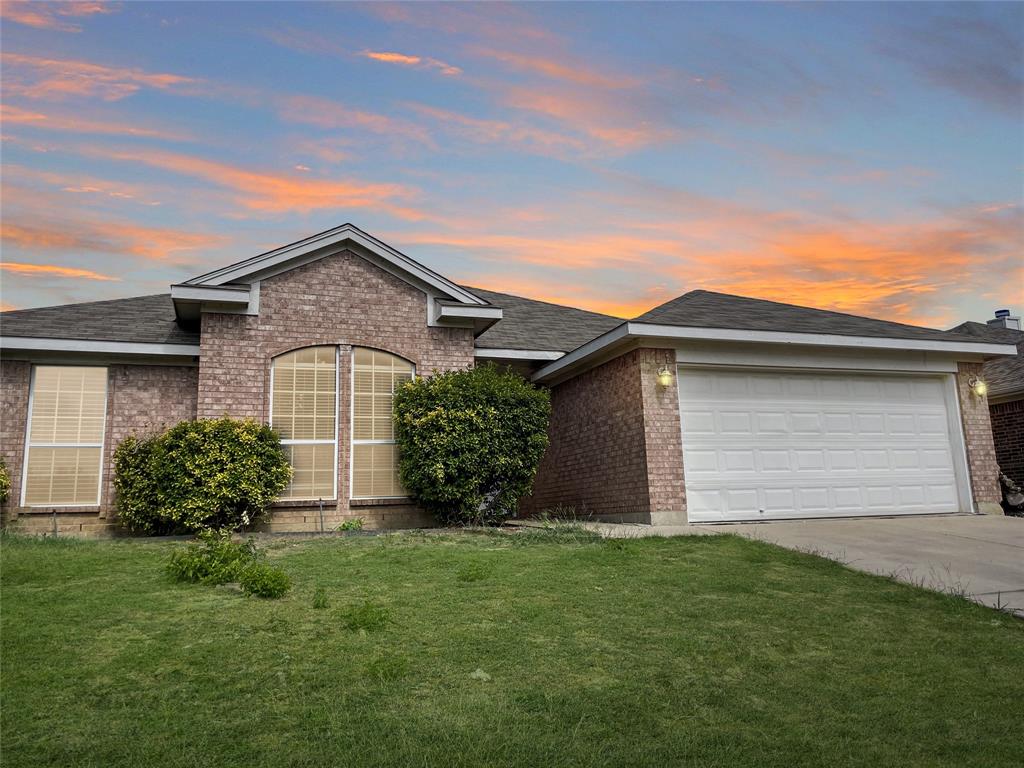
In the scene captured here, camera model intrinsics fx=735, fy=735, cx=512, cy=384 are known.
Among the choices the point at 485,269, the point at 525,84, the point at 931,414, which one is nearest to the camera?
the point at 525,84

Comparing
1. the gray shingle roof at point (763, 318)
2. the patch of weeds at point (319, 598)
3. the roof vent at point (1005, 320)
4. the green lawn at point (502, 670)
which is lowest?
the green lawn at point (502, 670)

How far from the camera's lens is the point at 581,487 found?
567 inches

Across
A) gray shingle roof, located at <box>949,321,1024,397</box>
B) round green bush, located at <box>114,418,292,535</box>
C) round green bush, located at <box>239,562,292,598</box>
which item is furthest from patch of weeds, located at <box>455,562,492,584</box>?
gray shingle roof, located at <box>949,321,1024,397</box>

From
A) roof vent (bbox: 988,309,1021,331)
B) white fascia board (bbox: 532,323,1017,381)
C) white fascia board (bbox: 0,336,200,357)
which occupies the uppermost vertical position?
roof vent (bbox: 988,309,1021,331)

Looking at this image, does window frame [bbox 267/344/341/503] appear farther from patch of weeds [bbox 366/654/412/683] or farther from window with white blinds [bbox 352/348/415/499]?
patch of weeds [bbox 366/654/412/683]

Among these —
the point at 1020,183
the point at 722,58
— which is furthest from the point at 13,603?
the point at 1020,183

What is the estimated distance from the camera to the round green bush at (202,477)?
36.1ft

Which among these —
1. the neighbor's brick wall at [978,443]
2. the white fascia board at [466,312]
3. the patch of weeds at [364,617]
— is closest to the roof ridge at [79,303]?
the white fascia board at [466,312]

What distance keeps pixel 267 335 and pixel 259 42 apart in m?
4.59

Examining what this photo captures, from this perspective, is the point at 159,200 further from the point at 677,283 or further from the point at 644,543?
the point at 677,283

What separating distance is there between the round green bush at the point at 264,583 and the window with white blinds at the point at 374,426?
583 cm

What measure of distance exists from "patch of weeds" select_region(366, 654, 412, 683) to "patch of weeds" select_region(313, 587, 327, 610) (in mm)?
1354

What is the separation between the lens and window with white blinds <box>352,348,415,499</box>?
1267 cm

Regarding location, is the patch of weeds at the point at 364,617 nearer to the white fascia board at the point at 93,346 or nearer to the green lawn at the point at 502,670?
the green lawn at the point at 502,670
